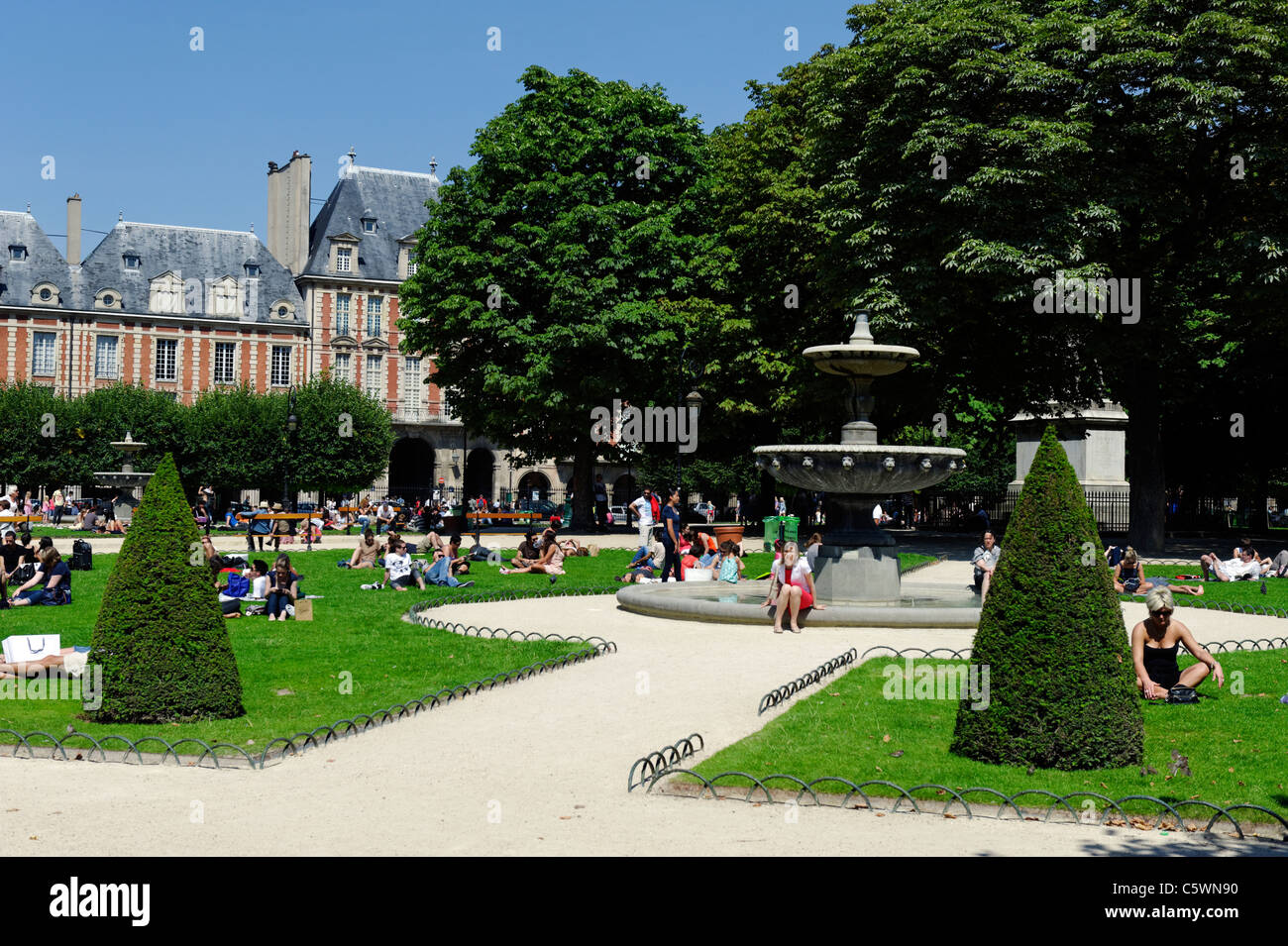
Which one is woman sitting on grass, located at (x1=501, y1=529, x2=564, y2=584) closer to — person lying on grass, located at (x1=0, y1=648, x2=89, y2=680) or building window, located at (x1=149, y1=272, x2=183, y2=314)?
person lying on grass, located at (x1=0, y1=648, x2=89, y2=680)

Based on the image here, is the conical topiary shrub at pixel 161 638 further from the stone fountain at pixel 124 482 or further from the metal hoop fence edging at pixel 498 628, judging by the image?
the stone fountain at pixel 124 482

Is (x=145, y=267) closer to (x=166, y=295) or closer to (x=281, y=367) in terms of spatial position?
(x=166, y=295)

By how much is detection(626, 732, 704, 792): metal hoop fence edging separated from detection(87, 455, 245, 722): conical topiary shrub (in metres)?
3.23

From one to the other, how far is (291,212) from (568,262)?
33489 mm

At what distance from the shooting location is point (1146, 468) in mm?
28703

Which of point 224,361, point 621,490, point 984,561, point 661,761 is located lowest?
point 661,761

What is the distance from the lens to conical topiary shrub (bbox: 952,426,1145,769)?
7.64 meters

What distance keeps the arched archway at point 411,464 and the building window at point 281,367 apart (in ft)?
20.2

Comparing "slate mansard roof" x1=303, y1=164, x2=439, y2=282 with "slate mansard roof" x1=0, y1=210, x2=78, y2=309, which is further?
"slate mansard roof" x1=303, y1=164, x2=439, y2=282

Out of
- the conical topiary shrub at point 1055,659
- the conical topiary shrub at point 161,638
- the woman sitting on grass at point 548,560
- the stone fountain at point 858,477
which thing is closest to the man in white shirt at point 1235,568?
the stone fountain at point 858,477

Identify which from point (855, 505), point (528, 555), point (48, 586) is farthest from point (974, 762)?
point (528, 555)

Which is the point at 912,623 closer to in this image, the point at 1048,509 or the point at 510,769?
the point at 1048,509

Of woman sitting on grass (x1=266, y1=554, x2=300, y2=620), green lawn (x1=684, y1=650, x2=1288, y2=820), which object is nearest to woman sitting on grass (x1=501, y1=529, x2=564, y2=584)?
woman sitting on grass (x1=266, y1=554, x2=300, y2=620)
